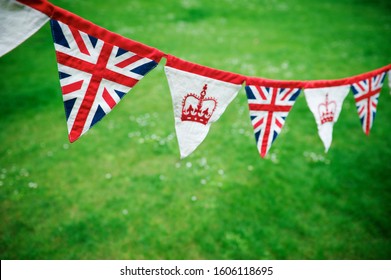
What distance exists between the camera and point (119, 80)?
218 cm

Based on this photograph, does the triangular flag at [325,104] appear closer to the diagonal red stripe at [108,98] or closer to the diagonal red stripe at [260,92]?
the diagonal red stripe at [260,92]

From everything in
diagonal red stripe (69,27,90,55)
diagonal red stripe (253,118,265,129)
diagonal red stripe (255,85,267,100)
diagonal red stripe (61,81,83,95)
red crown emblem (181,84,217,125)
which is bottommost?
diagonal red stripe (253,118,265,129)

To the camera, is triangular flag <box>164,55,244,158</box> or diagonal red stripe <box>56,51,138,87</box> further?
triangular flag <box>164,55,244,158</box>

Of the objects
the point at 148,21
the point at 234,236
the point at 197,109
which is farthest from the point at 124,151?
the point at 148,21

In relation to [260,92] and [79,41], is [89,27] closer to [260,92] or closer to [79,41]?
[79,41]

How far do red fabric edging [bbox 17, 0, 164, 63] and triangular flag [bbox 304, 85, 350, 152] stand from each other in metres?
1.77

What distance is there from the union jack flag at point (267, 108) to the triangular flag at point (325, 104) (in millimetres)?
241

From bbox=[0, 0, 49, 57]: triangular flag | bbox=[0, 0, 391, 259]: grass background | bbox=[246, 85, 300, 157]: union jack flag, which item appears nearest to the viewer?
bbox=[0, 0, 49, 57]: triangular flag

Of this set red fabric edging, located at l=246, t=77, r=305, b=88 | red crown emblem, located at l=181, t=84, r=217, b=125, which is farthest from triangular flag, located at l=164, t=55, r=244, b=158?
red fabric edging, located at l=246, t=77, r=305, b=88

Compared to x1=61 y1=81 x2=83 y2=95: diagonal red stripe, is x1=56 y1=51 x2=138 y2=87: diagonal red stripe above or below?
above

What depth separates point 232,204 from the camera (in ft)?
15.3

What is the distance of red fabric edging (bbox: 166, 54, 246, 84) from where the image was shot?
88.9 inches

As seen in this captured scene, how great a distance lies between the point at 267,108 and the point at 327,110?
81cm

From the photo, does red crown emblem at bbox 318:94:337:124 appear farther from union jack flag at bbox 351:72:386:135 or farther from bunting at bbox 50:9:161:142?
bunting at bbox 50:9:161:142
